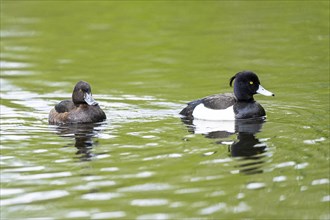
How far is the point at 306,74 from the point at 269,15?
6927mm

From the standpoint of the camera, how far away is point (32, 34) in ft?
74.9

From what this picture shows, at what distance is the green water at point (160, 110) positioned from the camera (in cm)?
911

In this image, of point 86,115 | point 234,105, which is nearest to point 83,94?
point 86,115

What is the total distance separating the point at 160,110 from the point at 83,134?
1.91 m

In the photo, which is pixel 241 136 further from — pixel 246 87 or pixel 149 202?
pixel 149 202

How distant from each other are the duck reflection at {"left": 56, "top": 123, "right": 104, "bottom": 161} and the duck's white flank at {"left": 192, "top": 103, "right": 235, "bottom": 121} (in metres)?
1.54

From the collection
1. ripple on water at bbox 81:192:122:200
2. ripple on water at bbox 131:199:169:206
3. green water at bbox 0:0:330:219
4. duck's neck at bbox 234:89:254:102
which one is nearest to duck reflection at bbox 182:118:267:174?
green water at bbox 0:0:330:219

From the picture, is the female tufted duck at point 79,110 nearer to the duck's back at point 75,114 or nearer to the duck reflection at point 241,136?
the duck's back at point 75,114

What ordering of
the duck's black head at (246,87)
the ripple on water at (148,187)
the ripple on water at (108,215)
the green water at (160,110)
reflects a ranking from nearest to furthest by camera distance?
1. the ripple on water at (108,215)
2. the green water at (160,110)
3. the ripple on water at (148,187)
4. the duck's black head at (246,87)

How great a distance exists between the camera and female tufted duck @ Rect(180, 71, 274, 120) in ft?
45.5

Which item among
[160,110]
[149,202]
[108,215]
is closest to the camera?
[108,215]

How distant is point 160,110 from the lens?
47.8 feet

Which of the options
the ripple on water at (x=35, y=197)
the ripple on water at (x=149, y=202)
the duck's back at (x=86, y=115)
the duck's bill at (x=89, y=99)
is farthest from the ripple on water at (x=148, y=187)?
the duck's bill at (x=89, y=99)

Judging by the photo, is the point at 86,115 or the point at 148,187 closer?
the point at 148,187
